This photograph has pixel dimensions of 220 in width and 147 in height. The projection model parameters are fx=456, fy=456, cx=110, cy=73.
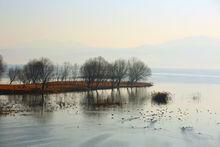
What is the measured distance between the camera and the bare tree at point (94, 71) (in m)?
97.9

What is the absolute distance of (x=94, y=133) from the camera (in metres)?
29.0

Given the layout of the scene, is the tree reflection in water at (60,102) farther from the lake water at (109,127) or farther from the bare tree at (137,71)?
the bare tree at (137,71)

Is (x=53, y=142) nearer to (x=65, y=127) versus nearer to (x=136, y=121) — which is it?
(x=65, y=127)

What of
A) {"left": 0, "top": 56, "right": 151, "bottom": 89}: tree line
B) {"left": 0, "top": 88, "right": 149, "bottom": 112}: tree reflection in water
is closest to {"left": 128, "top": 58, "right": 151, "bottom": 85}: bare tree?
{"left": 0, "top": 56, "right": 151, "bottom": 89}: tree line

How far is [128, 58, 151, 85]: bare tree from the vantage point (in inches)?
4548

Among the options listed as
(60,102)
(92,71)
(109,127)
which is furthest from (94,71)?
(109,127)

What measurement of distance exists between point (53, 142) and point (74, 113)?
613 inches

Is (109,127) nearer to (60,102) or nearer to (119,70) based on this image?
(60,102)

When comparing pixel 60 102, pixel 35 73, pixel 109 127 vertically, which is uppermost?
pixel 35 73

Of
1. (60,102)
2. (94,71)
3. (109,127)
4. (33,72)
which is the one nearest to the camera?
(109,127)

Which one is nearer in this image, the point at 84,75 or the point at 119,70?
the point at 84,75

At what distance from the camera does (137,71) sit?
Answer: 120 m

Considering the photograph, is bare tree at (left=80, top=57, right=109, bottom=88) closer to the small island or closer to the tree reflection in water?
the small island

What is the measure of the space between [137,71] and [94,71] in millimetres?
22643
